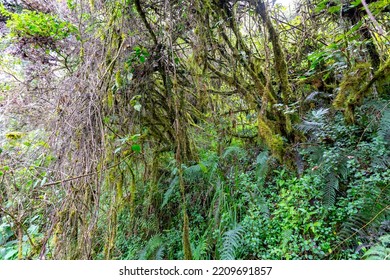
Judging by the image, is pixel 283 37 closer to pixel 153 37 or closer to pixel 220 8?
pixel 220 8

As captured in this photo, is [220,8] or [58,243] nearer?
[58,243]

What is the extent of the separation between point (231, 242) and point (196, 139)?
1.29 m

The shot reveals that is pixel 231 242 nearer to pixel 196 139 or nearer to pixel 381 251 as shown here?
pixel 381 251

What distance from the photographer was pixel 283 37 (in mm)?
2977

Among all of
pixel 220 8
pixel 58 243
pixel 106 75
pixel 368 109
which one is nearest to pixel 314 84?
pixel 368 109

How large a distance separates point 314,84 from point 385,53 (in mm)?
670

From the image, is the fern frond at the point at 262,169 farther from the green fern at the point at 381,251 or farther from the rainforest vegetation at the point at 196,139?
the green fern at the point at 381,251

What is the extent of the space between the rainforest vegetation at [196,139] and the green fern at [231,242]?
0.01m

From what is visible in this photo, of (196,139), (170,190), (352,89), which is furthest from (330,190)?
(196,139)

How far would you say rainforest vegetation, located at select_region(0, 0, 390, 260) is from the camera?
1.60m

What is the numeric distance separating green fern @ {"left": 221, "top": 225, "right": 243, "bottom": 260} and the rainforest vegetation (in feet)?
0.03

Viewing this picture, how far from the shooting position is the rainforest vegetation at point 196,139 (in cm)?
160

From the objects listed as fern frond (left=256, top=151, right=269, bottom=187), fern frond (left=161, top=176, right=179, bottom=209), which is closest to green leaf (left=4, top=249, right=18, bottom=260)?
fern frond (left=161, top=176, right=179, bottom=209)

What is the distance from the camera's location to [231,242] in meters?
1.75
